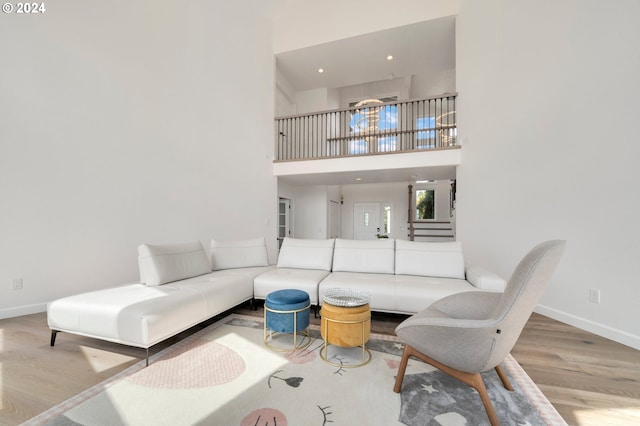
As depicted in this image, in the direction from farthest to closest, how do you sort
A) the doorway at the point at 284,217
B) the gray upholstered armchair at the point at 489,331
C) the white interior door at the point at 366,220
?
the white interior door at the point at 366,220
the doorway at the point at 284,217
the gray upholstered armchair at the point at 489,331

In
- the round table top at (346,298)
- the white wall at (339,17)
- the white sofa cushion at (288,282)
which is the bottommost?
the white sofa cushion at (288,282)

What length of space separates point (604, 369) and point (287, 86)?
26.6ft

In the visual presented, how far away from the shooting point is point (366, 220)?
9594mm

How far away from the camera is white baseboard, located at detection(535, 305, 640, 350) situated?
7.68 feet

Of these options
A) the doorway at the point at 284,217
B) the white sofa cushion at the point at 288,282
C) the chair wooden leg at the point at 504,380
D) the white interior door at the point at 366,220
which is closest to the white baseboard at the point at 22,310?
the white sofa cushion at the point at 288,282

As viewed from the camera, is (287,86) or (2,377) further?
(287,86)

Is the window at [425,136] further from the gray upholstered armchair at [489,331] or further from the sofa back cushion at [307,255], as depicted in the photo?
the gray upholstered armchair at [489,331]

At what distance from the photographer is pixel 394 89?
8.90 metres

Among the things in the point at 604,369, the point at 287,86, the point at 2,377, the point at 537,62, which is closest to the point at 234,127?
the point at 287,86

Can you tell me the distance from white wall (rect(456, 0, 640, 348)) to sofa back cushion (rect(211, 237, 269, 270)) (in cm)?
A: 346

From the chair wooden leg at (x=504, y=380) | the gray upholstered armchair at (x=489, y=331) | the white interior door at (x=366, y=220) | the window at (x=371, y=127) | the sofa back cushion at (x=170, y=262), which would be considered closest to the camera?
the gray upholstered armchair at (x=489, y=331)

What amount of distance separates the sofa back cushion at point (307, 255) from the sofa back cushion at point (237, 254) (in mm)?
367

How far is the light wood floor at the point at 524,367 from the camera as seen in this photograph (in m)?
1.54

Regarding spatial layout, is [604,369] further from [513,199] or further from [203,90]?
[203,90]
